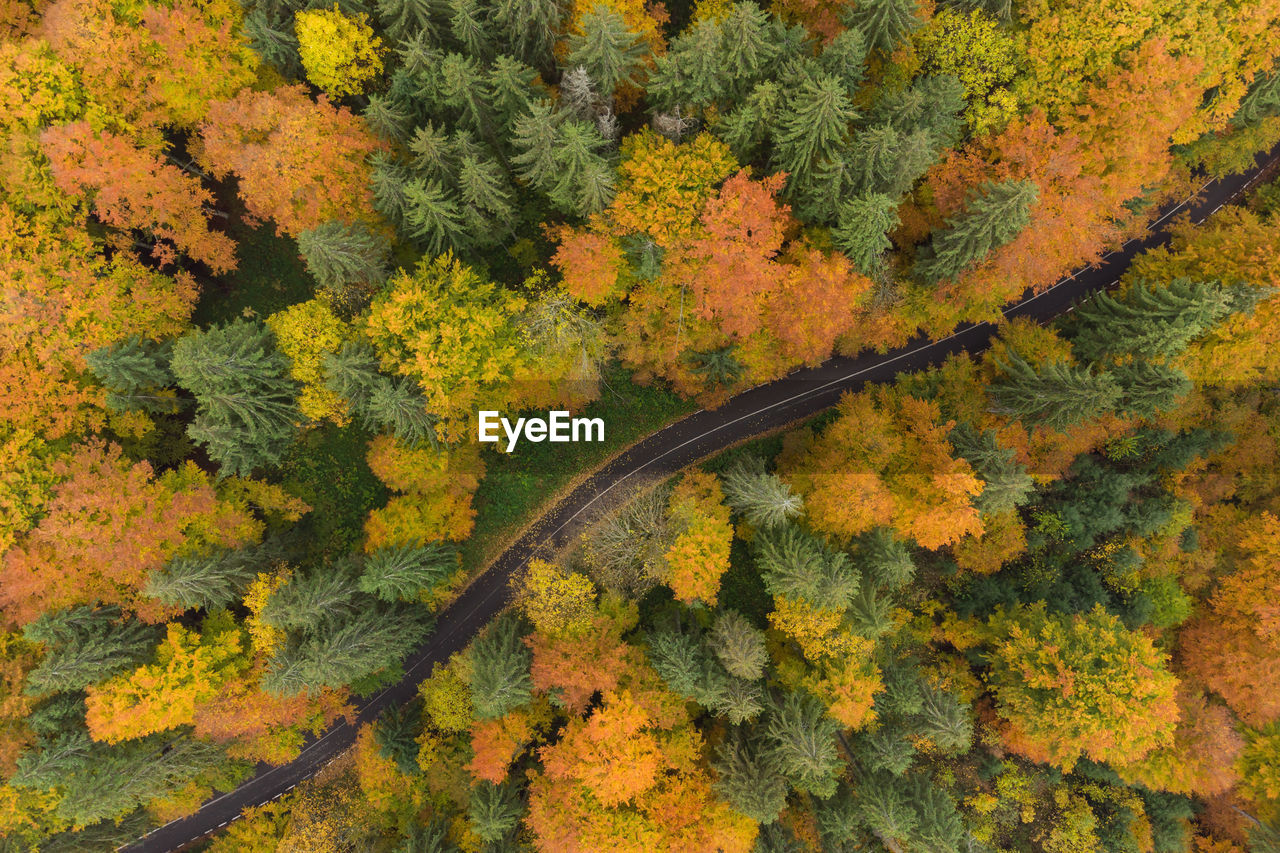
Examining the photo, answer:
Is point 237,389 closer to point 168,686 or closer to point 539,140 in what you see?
point 168,686

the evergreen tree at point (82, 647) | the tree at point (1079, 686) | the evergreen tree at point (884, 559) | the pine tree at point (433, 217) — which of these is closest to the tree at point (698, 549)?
the evergreen tree at point (884, 559)

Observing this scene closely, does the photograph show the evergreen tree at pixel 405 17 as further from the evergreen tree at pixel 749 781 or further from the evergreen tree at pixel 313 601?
the evergreen tree at pixel 749 781

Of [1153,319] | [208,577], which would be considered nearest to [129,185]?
[208,577]

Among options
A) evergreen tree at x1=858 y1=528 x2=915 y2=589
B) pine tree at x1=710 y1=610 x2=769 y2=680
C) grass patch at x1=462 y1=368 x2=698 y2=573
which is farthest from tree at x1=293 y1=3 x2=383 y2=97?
evergreen tree at x1=858 y1=528 x2=915 y2=589

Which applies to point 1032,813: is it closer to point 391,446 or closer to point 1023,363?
point 1023,363

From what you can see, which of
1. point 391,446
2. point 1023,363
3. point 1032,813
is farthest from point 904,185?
point 1032,813
